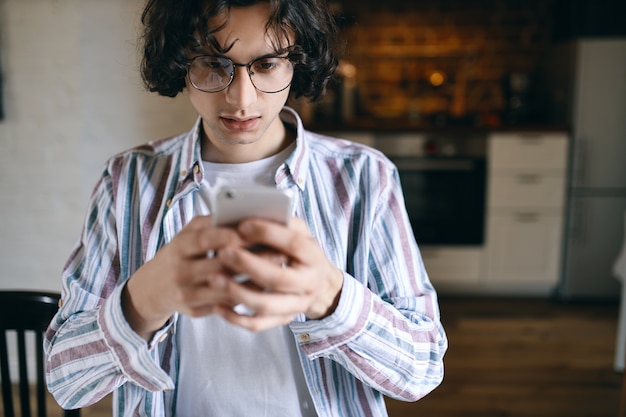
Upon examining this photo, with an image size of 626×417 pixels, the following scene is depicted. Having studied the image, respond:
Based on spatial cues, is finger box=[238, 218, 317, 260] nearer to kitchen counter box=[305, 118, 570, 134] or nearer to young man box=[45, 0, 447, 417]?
young man box=[45, 0, 447, 417]

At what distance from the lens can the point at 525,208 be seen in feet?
11.2

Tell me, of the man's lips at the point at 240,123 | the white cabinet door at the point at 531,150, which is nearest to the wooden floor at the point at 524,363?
the white cabinet door at the point at 531,150

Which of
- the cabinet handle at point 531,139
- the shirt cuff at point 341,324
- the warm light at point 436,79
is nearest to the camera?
the shirt cuff at point 341,324

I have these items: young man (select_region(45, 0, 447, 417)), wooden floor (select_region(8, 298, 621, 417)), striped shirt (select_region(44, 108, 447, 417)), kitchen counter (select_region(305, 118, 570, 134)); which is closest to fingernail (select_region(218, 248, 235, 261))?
young man (select_region(45, 0, 447, 417))

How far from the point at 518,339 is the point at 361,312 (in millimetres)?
2427

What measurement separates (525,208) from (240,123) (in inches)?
115

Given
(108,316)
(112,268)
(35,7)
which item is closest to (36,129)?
(35,7)

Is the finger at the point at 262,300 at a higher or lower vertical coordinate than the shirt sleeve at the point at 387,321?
higher

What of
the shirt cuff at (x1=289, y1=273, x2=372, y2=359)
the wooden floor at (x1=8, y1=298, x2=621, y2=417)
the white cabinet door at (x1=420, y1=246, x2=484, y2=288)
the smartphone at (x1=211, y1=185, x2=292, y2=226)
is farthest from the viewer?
the white cabinet door at (x1=420, y1=246, x2=484, y2=288)

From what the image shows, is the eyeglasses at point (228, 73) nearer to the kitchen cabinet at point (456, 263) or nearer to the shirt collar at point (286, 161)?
the shirt collar at point (286, 161)

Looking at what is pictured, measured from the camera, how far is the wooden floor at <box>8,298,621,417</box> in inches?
88.4

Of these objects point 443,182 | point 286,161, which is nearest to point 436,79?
point 443,182

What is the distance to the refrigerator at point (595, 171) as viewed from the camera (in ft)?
10.6

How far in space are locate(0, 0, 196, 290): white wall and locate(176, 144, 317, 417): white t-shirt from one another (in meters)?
1.43
